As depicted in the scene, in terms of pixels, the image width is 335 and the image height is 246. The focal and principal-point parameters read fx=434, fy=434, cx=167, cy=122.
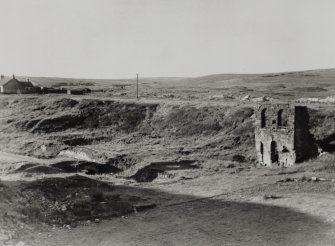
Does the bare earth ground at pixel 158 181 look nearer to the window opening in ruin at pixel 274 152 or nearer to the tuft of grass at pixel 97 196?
the tuft of grass at pixel 97 196

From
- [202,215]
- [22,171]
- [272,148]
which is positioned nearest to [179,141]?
[272,148]

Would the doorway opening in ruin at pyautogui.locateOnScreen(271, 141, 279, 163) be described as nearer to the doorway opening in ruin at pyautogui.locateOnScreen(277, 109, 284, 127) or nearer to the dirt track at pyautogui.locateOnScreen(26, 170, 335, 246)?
the doorway opening in ruin at pyautogui.locateOnScreen(277, 109, 284, 127)

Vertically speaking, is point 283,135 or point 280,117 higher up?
point 280,117

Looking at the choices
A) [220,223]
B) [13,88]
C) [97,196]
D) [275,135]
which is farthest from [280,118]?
[13,88]

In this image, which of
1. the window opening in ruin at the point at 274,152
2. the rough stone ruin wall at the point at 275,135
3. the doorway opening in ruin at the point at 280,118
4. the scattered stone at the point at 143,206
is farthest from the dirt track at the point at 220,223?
the doorway opening in ruin at the point at 280,118

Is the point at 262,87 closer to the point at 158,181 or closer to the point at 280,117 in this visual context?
the point at 280,117

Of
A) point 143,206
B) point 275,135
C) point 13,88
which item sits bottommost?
point 143,206

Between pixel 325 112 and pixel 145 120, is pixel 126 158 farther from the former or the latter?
pixel 325 112

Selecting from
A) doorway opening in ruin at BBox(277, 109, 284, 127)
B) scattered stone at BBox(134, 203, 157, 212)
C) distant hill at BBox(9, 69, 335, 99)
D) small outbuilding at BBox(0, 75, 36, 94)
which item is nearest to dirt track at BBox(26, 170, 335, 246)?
scattered stone at BBox(134, 203, 157, 212)
